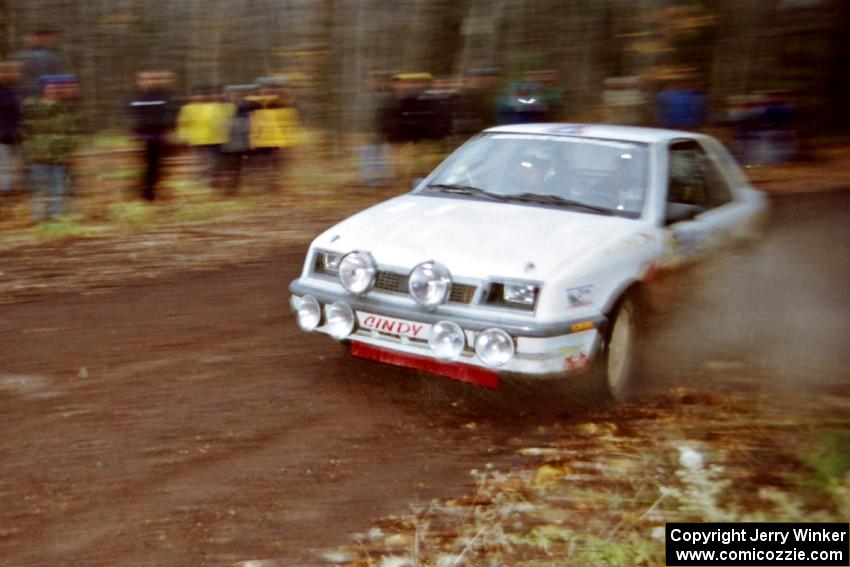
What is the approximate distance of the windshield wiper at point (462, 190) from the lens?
6.41 meters

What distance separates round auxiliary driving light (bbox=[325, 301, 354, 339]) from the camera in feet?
18.8

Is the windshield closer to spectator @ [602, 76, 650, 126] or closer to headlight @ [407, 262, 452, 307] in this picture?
headlight @ [407, 262, 452, 307]

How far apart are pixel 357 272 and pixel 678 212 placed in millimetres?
2128

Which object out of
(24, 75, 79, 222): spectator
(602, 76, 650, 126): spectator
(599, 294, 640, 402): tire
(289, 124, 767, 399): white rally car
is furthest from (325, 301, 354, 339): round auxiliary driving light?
(602, 76, 650, 126): spectator

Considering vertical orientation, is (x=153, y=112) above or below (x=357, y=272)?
above

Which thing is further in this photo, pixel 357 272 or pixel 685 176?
pixel 685 176

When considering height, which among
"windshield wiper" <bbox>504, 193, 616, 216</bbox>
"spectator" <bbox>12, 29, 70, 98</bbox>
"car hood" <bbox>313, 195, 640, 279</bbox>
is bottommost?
"car hood" <bbox>313, 195, 640, 279</bbox>

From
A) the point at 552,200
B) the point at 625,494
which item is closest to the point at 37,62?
the point at 552,200

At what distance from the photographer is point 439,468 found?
503 centimetres

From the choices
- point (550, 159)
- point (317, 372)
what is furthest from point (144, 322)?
point (550, 159)

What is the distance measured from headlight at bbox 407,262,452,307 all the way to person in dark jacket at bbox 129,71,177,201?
7664 millimetres

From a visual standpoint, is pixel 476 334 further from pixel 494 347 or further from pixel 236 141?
pixel 236 141

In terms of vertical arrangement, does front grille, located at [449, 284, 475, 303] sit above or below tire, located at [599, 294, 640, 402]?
above

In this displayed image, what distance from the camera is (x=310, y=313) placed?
19.4 feet
